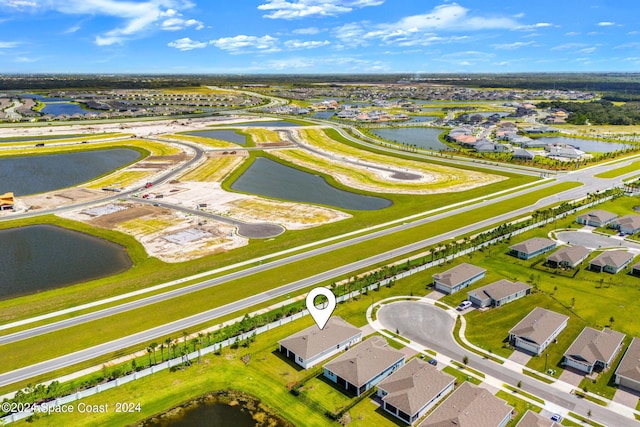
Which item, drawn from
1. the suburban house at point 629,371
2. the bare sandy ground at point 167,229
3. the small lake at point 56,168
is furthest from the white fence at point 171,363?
the small lake at point 56,168

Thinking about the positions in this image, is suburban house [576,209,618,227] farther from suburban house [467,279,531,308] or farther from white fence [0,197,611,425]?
white fence [0,197,611,425]

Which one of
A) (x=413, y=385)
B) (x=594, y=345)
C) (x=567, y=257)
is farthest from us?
(x=567, y=257)

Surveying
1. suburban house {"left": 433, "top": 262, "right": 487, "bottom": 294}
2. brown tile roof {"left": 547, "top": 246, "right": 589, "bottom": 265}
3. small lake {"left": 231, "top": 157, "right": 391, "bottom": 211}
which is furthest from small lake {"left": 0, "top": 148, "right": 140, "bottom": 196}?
brown tile roof {"left": 547, "top": 246, "right": 589, "bottom": 265}

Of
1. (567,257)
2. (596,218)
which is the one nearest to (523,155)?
(596,218)

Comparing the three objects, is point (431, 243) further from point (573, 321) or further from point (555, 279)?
point (573, 321)

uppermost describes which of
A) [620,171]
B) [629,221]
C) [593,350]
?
[620,171]

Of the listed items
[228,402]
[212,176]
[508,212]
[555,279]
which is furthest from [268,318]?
[212,176]

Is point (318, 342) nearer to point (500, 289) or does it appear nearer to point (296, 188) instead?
point (500, 289)
